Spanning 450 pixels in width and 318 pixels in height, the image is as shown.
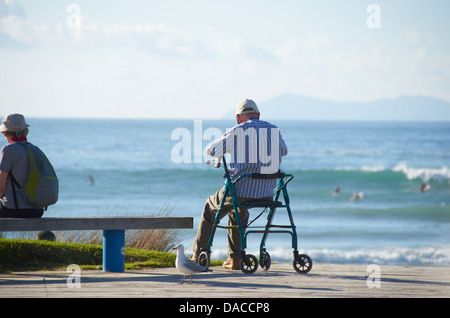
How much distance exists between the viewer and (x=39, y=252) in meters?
6.53

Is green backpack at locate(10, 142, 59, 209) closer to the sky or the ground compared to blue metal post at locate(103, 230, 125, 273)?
closer to the sky

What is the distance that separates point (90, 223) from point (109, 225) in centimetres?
16

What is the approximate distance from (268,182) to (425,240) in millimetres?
10676

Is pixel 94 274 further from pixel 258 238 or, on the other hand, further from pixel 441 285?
pixel 258 238

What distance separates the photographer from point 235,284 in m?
5.23

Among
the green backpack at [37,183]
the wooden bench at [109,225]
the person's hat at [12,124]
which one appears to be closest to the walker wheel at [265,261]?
the wooden bench at [109,225]

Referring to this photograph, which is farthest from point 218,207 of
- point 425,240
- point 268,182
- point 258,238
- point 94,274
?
point 425,240

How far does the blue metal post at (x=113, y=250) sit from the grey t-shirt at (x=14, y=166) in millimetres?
750

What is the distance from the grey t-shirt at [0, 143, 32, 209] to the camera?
5625 mm

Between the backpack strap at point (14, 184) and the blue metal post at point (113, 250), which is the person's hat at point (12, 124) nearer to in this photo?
the backpack strap at point (14, 184)

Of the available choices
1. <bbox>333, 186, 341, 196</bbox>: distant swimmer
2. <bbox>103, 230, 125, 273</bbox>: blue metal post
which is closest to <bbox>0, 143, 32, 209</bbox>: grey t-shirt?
<bbox>103, 230, 125, 273</bbox>: blue metal post

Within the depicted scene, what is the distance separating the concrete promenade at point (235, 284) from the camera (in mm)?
4680

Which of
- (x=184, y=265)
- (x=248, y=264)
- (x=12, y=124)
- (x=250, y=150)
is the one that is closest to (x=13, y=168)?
(x=12, y=124)

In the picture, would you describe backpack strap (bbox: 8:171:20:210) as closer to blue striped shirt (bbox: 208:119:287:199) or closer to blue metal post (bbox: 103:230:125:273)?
blue metal post (bbox: 103:230:125:273)
